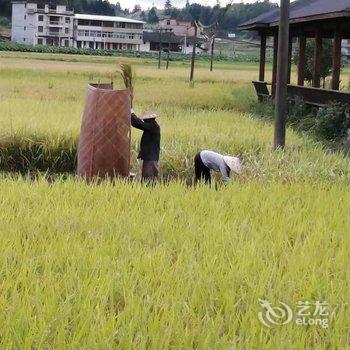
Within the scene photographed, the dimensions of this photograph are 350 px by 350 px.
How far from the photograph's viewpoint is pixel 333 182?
6078mm

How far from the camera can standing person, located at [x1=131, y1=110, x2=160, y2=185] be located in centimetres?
629

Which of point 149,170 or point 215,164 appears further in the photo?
point 149,170

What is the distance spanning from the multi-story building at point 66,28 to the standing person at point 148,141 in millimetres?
58025

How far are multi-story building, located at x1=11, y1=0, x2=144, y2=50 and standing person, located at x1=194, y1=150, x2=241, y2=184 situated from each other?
5849 cm

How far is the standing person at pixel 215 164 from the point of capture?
5570 millimetres

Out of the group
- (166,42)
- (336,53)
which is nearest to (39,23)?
(166,42)

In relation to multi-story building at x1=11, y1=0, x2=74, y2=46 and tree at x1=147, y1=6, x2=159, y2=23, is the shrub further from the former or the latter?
tree at x1=147, y1=6, x2=159, y2=23

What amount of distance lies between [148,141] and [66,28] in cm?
6002

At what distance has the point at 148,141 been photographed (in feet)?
20.8

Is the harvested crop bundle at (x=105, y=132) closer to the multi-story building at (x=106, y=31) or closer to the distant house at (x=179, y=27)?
the multi-story building at (x=106, y=31)

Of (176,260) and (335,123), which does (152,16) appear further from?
(176,260)

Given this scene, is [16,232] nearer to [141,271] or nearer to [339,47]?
[141,271]

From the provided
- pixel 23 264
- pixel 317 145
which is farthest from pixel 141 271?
pixel 317 145

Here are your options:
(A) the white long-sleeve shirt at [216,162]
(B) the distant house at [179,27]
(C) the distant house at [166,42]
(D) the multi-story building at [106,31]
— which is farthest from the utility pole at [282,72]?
(B) the distant house at [179,27]
